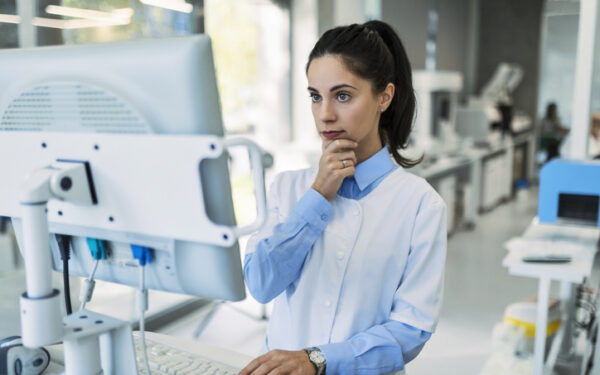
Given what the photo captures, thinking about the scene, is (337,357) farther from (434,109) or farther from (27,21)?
(434,109)

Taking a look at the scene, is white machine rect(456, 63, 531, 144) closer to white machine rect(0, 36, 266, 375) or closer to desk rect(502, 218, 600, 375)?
desk rect(502, 218, 600, 375)

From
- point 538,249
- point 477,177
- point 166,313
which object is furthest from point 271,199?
point 477,177

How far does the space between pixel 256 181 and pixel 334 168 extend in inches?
12.2

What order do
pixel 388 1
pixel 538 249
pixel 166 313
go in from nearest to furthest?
pixel 538 249 < pixel 166 313 < pixel 388 1

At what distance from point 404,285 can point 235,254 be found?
0.41m

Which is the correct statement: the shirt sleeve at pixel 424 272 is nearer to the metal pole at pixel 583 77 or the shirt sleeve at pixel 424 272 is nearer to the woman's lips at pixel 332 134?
the woman's lips at pixel 332 134

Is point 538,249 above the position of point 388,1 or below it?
below

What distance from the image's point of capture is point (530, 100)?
27.3 ft

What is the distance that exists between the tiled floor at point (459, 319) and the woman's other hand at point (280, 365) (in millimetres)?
1905

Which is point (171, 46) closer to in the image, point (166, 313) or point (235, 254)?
point (235, 254)

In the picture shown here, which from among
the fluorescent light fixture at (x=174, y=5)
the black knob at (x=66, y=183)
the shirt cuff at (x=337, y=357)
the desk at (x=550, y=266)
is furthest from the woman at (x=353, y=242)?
the fluorescent light fixture at (x=174, y=5)

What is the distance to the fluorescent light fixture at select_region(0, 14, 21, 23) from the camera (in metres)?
2.27

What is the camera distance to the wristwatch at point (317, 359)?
0.96 meters

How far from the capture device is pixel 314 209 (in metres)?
1.02
